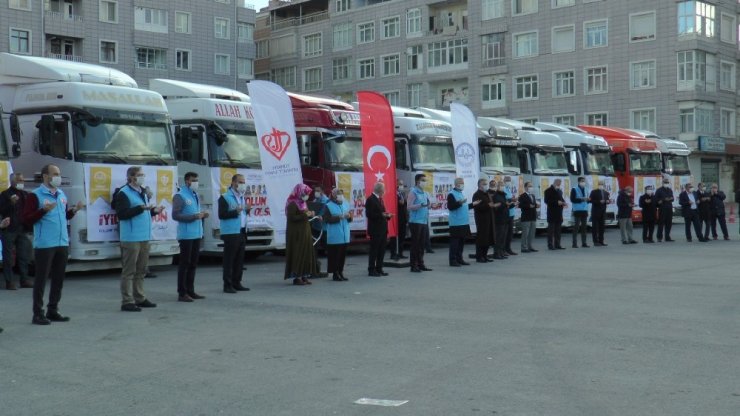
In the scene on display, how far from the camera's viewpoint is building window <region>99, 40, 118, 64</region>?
58000 millimetres

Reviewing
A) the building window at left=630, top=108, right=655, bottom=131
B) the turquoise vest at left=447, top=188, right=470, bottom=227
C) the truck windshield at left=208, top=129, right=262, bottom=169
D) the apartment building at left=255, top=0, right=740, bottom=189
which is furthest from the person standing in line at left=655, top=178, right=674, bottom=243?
the building window at left=630, top=108, right=655, bottom=131

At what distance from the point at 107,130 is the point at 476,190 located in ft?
28.4

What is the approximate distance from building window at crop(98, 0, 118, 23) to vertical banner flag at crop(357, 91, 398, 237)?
43.8 meters

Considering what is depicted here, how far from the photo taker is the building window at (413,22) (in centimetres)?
6556

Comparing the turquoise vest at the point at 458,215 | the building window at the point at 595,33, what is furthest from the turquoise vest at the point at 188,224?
the building window at the point at 595,33

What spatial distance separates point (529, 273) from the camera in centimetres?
1720

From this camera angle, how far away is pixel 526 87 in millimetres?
60094

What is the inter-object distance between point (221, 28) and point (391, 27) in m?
12.4

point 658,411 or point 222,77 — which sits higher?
point 222,77

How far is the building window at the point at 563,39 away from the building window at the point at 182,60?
2477 centimetres

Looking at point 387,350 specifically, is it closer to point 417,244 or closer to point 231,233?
point 231,233

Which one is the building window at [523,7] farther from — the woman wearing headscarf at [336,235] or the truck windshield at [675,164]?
the woman wearing headscarf at [336,235]

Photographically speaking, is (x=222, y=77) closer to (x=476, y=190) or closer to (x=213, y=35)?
(x=213, y=35)

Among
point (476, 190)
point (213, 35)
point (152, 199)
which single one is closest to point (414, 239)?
point (476, 190)
